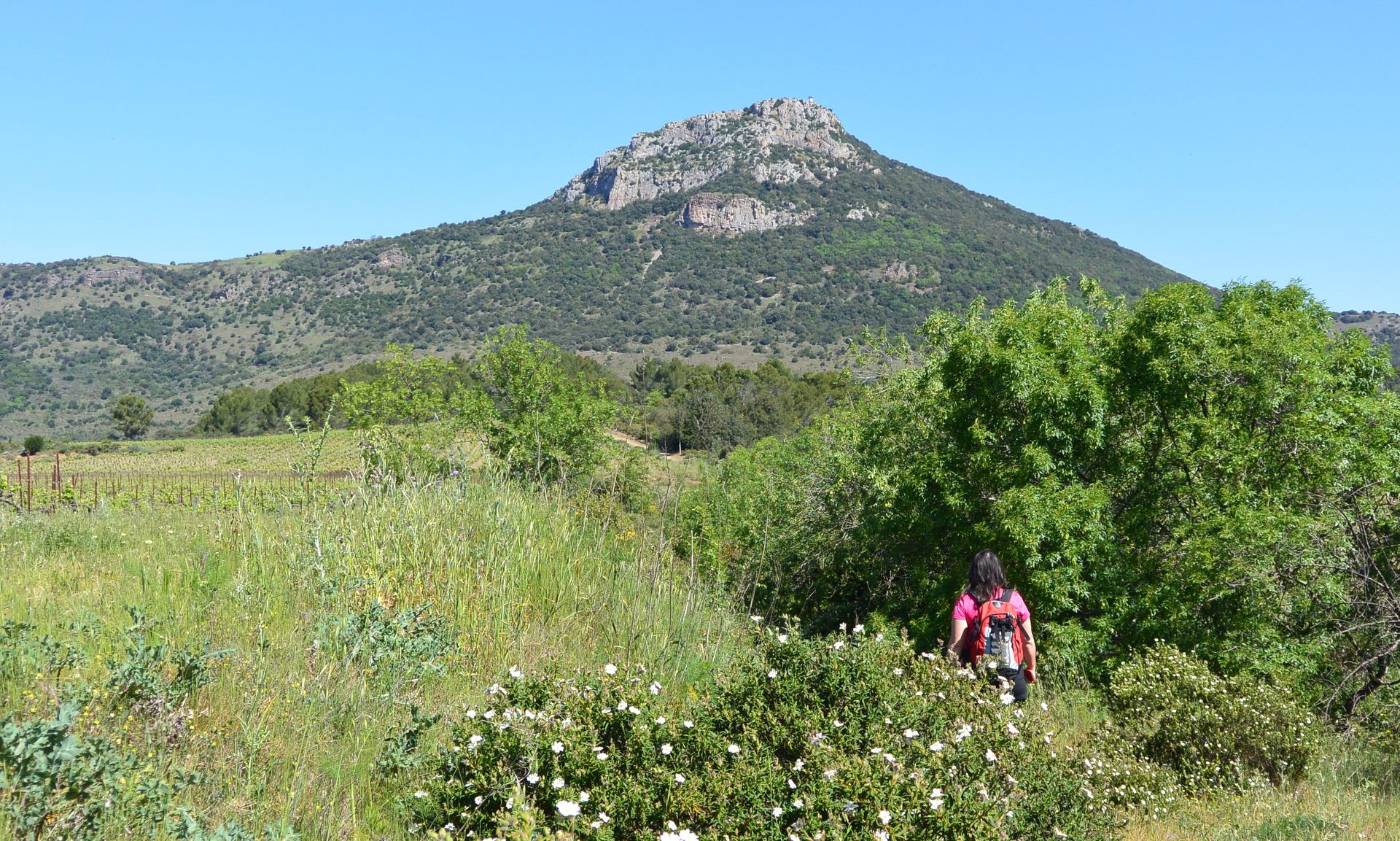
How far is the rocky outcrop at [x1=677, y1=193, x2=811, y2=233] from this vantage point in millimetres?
118375

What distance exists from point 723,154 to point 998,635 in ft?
445

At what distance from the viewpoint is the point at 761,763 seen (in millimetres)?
3031

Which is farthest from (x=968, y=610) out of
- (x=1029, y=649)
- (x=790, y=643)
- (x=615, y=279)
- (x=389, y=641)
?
(x=615, y=279)

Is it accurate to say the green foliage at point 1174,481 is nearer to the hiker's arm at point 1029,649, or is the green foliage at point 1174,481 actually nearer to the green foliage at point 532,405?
the hiker's arm at point 1029,649

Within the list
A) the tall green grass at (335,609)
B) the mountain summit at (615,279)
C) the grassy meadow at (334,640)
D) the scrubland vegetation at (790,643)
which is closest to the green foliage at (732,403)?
the scrubland vegetation at (790,643)

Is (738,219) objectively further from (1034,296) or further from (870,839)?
(870,839)

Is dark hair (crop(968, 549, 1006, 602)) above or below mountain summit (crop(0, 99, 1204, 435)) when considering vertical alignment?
below

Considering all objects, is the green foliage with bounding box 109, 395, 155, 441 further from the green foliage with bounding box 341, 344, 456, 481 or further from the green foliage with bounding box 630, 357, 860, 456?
the green foliage with bounding box 341, 344, 456, 481

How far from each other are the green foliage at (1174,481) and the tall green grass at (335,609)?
4074mm

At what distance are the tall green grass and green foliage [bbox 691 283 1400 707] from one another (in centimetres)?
407

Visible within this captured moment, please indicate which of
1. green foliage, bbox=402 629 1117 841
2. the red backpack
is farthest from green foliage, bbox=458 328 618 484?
green foliage, bbox=402 629 1117 841

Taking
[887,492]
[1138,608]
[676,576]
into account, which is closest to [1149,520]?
[1138,608]

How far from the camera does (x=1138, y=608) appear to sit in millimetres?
10555

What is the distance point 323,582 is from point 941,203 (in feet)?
380
